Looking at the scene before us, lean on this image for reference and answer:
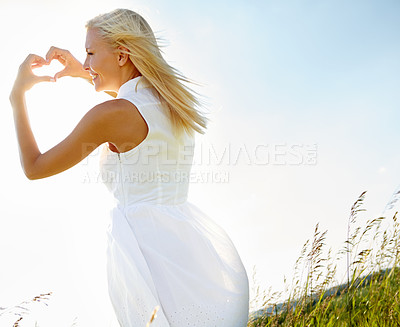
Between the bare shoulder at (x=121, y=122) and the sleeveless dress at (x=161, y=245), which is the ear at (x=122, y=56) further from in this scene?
the bare shoulder at (x=121, y=122)

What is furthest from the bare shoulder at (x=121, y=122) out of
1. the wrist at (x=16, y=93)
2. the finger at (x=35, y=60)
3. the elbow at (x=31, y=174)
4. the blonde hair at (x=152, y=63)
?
the finger at (x=35, y=60)

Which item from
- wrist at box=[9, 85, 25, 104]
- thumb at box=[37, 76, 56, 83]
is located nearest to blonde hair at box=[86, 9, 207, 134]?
thumb at box=[37, 76, 56, 83]

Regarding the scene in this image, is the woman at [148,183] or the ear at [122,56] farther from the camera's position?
the ear at [122,56]

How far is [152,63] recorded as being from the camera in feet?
7.75

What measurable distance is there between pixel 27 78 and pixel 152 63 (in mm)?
659

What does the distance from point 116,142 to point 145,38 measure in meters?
0.65

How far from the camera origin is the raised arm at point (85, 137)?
2021 millimetres

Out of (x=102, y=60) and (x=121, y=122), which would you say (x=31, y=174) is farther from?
(x=102, y=60)

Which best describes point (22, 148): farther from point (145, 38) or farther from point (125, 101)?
point (145, 38)

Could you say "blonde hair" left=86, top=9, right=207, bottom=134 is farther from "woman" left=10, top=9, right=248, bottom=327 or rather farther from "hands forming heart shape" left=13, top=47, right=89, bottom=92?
"hands forming heart shape" left=13, top=47, right=89, bottom=92

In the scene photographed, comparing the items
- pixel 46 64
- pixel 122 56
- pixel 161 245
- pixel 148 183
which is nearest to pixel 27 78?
pixel 46 64

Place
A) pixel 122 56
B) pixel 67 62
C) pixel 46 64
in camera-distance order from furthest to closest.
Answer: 1. pixel 67 62
2. pixel 46 64
3. pixel 122 56

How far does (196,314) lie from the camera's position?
203cm

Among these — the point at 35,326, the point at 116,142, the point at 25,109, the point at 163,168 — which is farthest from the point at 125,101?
the point at 35,326
